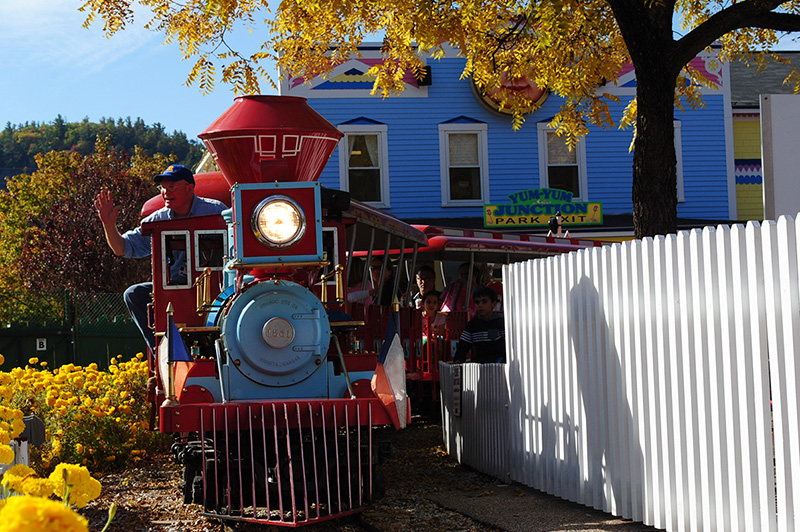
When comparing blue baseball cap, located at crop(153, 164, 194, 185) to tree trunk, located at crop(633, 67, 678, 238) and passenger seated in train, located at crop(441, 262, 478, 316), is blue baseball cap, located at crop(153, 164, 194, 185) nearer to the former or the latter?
tree trunk, located at crop(633, 67, 678, 238)

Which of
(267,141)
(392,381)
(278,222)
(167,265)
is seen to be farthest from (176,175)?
(392,381)

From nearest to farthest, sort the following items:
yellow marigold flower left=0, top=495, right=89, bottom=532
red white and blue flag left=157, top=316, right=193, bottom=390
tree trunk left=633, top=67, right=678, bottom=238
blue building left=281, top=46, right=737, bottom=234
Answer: yellow marigold flower left=0, top=495, right=89, bottom=532 < red white and blue flag left=157, top=316, right=193, bottom=390 < tree trunk left=633, top=67, right=678, bottom=238 < blue building left=281, top=46, right=737, bottom=234

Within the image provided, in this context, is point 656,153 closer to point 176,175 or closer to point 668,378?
point 668,378

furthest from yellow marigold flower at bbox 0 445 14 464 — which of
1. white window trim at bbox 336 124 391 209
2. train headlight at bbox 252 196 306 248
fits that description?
white window trim at bbox 336 124 391 209

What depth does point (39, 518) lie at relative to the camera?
1.52 m

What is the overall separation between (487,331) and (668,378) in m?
3.74

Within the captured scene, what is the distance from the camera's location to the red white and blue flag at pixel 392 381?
20.1ft

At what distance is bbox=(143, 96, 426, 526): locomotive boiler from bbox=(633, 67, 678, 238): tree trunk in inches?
113

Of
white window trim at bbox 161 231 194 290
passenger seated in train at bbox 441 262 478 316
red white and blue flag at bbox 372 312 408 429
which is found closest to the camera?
red white and blue flag at bbox 372 312 408 429

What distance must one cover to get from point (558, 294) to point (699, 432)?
6.82 ft

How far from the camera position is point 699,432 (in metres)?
5.05

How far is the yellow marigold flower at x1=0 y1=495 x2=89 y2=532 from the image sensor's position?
1508mm

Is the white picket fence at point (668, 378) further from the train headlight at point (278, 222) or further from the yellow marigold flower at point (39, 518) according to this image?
the yellow marigold flower at point (39, 518)

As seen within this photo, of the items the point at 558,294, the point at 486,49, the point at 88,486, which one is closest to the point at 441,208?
the point at 486,49
